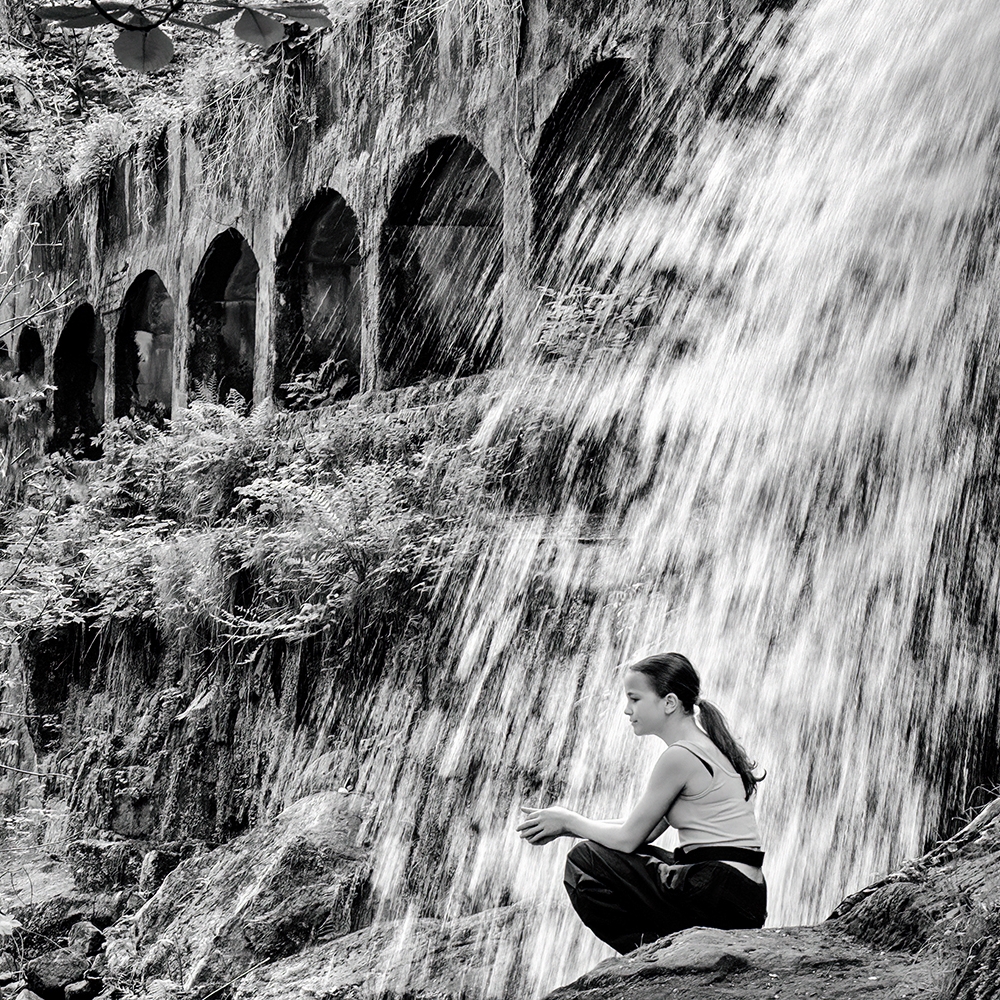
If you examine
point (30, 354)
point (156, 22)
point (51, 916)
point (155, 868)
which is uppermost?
point (156, 22)

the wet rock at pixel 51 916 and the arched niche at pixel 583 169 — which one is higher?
the arched niche at pixel 583 169

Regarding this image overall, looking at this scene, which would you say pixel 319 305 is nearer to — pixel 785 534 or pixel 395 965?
pixel 785 534

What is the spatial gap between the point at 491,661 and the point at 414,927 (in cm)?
173

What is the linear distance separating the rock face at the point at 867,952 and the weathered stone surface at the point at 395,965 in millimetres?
1617

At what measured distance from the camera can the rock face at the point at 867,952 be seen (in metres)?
3.16

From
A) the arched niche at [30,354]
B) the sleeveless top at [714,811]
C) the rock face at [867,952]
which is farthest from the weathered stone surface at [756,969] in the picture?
the arched niche at [30,354]

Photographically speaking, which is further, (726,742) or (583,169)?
(583,169)

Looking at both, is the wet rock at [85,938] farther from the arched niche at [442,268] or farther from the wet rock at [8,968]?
the arched niche at [442,268]

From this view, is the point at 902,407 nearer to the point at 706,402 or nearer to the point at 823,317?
the point at 823,317

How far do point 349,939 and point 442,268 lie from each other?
7156 millimetres

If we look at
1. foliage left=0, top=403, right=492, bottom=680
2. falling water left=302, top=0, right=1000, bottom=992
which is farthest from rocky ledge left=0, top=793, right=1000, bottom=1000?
foliage left=0, top=403, right=492, bottom=680

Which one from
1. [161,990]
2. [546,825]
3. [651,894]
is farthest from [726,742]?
[161,990]

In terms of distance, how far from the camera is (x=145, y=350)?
16.2 m

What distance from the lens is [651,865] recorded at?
4090 mm
